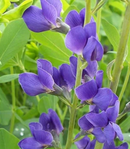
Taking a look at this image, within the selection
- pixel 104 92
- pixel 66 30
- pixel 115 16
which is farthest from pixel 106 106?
pixel 115 16

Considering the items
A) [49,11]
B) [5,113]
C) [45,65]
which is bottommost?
[5,113]

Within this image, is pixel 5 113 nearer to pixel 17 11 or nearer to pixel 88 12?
pixel 17 11

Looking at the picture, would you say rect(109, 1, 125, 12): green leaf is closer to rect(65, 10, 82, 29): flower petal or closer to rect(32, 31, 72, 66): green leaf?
rect(32, 31, 72, 66): green leaf

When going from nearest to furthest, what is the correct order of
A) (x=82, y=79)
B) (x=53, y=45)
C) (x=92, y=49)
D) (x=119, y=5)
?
1. (x=92, y=49)
2. (x=82, y=79)
3. (x=53, y=45)
4. (x=119, y=5)

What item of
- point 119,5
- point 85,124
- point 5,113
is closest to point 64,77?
point 85,124

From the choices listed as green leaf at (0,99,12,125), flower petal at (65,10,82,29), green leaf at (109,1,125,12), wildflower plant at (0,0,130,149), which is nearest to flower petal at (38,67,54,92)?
wildflower plant at (0,0,130,149)

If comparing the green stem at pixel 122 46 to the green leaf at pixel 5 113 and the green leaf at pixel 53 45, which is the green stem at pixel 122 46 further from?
the green leaf at pixel 5 113
